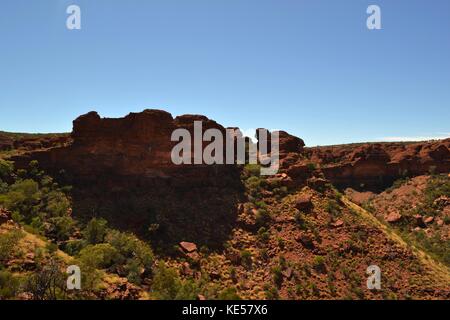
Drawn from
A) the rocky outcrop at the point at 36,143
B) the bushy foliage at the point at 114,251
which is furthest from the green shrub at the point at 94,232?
the rocky outcrop at the point at 36,143

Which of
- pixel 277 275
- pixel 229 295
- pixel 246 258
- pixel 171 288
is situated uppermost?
pixel 246 258

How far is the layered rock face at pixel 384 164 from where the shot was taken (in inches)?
2320

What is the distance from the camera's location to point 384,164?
205 feet

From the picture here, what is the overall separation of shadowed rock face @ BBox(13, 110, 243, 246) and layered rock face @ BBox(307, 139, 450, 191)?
3738cm

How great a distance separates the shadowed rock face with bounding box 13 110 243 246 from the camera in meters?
29.7

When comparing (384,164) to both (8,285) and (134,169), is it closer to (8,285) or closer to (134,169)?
(134,169)

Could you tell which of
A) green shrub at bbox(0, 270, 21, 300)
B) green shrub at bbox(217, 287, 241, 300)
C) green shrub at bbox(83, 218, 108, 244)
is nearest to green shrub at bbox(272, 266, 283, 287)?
green shrub at bbox(217, 287, 241, 300)

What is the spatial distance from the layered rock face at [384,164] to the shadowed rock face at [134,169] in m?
37.4

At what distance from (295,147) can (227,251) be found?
16.1 m

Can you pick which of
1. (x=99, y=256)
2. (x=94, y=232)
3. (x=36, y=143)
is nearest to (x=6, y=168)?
(x=36, y=143)

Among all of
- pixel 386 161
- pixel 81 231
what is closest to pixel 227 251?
pixel 81 231

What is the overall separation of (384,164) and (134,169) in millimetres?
47771

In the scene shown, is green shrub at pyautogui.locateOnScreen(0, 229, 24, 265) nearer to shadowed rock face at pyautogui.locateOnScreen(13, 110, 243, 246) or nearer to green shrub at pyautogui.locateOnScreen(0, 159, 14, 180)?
shadowed rock face at pyautogui.locateOnScreen(13, 110, 243, 246)
